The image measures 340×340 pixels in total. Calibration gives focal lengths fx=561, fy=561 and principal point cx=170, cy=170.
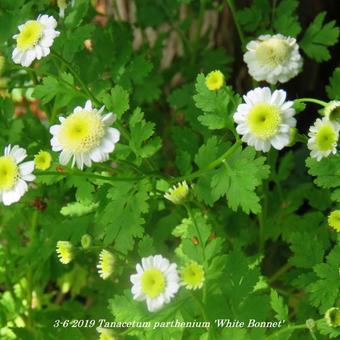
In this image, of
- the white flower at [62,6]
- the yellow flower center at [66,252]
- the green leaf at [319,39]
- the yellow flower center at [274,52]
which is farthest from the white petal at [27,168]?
the green leaf at [319,39]

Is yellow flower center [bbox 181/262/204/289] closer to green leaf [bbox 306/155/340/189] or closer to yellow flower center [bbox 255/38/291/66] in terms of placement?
green leaf [bbox 306/155/340/189]

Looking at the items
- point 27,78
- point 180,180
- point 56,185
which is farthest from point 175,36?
point 180,180

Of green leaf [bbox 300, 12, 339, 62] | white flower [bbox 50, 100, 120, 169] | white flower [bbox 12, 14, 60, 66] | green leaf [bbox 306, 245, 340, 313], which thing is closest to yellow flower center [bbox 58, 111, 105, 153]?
white flower [bbox 50, 100, 120, 169]

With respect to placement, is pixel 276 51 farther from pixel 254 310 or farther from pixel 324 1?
pixel 324 1

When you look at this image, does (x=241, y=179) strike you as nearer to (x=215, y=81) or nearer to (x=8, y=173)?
(x=215, y=81)

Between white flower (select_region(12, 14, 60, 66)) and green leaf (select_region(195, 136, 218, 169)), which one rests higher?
white flower (select_region(12, 14, 60, 66))

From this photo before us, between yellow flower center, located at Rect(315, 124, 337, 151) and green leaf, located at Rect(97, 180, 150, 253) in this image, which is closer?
yellow flower center, located at Rect(315, 124, 337, 151)
